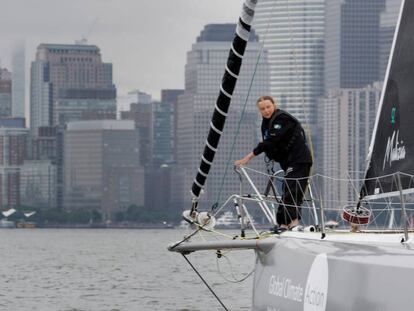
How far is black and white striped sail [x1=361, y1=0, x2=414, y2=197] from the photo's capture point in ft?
37.6

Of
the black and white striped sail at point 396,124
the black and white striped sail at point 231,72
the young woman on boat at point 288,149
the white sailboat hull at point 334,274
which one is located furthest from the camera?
the black and white striped sail at point 231,72

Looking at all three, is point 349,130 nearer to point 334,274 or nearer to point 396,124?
point 396,124

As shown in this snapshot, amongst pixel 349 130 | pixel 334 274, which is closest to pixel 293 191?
pixel 334 274

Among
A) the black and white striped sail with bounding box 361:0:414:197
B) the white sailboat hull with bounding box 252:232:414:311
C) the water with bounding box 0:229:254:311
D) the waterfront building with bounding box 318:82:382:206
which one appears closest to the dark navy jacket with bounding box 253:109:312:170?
the black and white striped sail with bounding box 361:0:414:197

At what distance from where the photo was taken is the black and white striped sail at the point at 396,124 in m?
11.5

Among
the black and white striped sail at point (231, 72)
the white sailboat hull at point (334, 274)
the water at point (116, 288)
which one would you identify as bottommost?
the water at point (116, 288)

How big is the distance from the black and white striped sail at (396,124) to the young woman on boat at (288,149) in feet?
1.57

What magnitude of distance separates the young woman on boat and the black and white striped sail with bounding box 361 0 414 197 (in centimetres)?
48

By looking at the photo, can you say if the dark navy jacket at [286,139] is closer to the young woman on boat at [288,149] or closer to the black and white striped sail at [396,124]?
the young woman on boat at [288,149]

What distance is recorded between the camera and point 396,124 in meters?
11.8

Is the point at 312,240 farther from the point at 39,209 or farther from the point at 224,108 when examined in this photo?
the point at 39,209

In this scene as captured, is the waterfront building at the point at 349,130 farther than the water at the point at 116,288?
Yes

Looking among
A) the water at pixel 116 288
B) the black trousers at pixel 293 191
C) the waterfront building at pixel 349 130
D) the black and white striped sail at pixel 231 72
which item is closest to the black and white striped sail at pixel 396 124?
the black trousers at pixel 293 191

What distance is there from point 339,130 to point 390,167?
573 ft
